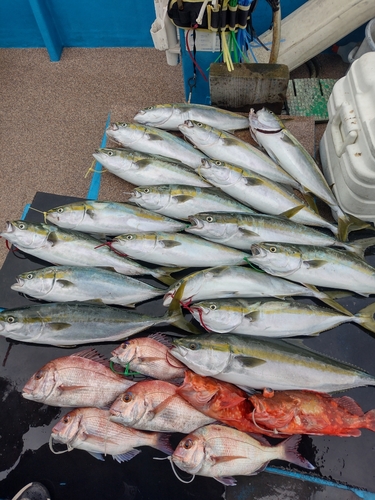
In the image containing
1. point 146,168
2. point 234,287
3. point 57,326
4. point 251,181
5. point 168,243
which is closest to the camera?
point 57,326

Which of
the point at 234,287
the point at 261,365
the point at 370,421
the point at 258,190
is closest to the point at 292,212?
the point at 258,190

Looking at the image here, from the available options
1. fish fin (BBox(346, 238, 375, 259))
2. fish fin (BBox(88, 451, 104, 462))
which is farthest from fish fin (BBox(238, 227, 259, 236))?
fish fin (BBox(88, 451, 104, 462))

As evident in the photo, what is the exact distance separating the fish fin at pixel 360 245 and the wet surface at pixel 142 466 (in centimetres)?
62

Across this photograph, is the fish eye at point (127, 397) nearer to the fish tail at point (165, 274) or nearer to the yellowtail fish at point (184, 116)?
the fish tail at point (165, 274)

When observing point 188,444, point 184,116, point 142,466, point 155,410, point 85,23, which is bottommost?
point 142,466

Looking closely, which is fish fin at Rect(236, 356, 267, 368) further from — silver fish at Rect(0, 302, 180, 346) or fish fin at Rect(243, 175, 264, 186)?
fish fin at Rect(243, 175, 264, 186)

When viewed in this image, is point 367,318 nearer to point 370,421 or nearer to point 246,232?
point 370,421

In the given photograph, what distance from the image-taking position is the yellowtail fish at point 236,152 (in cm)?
313

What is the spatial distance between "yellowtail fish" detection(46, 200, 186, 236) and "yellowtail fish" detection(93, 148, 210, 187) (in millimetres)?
385

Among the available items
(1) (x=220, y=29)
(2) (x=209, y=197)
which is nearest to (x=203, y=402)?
(2) (x=209, y=197)

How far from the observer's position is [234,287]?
248 cm

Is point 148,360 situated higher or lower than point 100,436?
higher

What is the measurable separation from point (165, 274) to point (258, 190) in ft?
3.27

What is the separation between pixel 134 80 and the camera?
511cm
